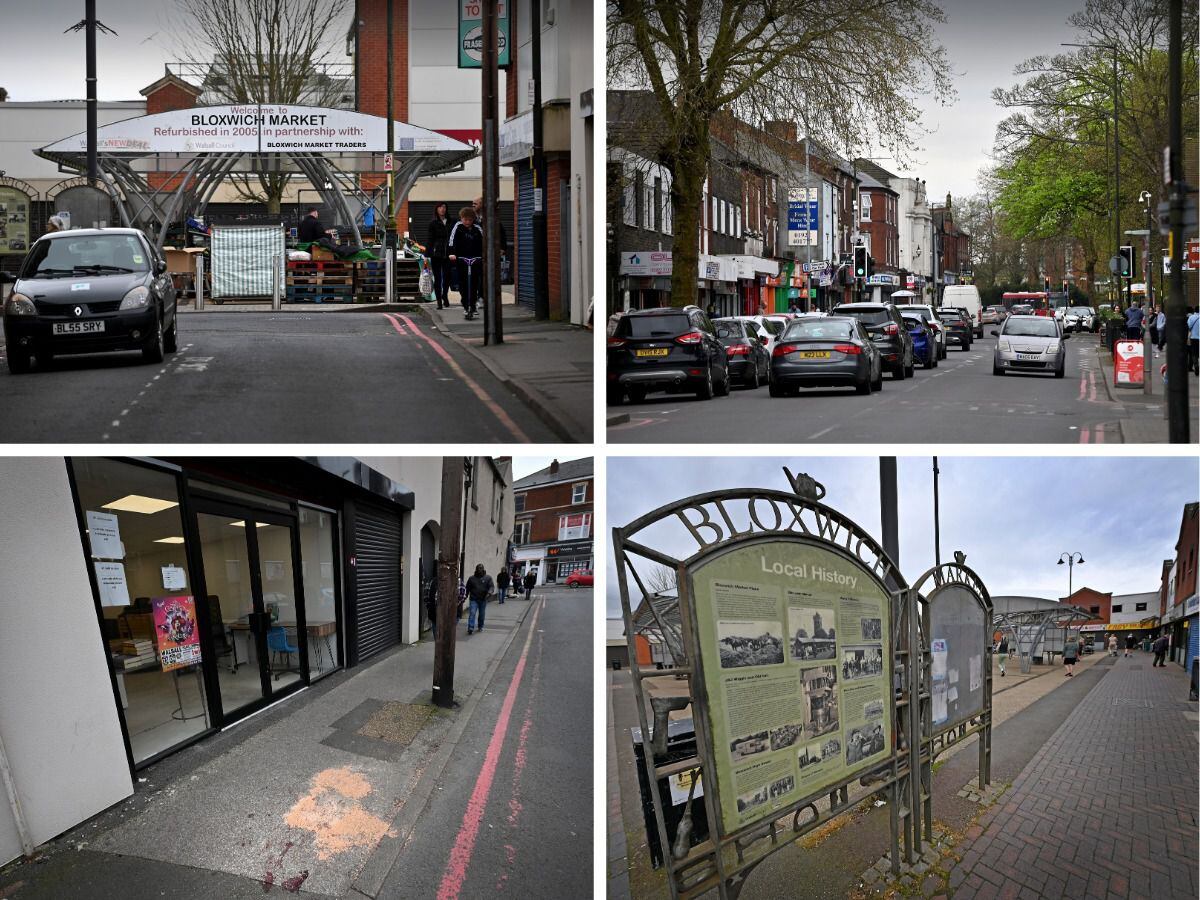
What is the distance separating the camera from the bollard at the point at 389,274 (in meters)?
18.4

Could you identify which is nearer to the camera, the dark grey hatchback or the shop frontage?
the shop frontage

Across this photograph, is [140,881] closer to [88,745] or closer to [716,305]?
[88,745]

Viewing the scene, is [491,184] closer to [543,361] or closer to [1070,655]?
[543,361]

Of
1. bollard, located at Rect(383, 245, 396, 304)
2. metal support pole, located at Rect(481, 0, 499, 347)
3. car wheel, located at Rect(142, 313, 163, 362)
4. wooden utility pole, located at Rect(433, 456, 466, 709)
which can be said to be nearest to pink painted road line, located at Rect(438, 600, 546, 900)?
wooden utility pole, located at Rect(433, 456, 466, 709)

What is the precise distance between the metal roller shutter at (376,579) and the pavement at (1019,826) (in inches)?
126

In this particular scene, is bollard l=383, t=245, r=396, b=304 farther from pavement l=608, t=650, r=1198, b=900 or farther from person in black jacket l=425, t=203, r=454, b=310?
pavement l=608, t=650, r=1198, b=900

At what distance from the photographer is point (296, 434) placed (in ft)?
25.8

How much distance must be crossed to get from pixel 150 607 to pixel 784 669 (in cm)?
464

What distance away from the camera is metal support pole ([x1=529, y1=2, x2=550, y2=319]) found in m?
14.9

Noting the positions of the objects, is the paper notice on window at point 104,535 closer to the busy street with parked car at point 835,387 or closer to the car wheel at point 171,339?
the car wheel at point 171,339

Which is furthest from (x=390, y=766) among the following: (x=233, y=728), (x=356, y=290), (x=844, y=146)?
(x=356, y=290)

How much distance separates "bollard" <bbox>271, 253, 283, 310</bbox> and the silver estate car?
13.1m

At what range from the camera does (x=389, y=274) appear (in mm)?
18422

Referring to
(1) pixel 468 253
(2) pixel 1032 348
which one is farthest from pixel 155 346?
(2) pixel 1032 348
